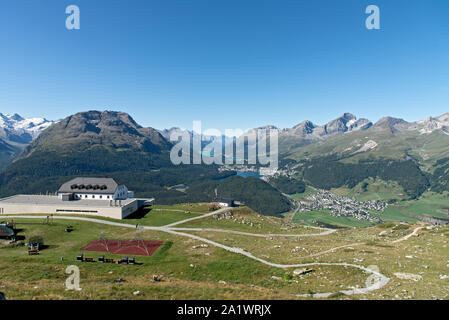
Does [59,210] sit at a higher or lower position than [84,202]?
lower

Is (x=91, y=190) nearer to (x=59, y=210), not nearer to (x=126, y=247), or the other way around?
(x=59, y=210)

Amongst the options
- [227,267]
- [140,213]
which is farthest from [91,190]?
[227,267]

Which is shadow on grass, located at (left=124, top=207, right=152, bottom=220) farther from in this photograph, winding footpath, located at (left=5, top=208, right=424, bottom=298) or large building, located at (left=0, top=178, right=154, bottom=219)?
winding footpath, located at (left=5, top=208, right=424, bottom=298)

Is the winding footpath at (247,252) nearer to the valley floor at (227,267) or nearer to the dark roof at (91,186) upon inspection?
the valley floor at (227,267)

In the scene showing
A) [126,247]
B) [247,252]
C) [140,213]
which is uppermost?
[140,213]

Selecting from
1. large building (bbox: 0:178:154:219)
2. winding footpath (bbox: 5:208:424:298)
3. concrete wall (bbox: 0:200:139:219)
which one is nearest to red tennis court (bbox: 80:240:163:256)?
winding footpath (bbox: 5:208:424:298)

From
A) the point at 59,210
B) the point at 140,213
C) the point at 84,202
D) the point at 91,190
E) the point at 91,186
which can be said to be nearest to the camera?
the point at 59,210
